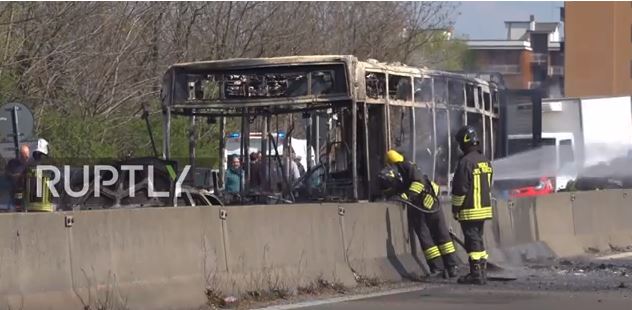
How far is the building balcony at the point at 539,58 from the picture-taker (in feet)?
333

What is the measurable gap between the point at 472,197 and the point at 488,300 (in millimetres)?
1905

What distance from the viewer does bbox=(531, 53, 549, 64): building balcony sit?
333ft

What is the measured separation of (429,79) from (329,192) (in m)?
2.72

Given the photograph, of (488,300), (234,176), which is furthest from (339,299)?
(234,176)

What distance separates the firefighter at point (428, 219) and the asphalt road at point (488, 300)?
109cm

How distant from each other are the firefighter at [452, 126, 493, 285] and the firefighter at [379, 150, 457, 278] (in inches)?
15.1

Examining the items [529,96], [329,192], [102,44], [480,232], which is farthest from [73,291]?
[102,44]

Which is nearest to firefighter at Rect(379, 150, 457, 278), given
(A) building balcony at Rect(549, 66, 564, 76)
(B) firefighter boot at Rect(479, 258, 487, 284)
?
(B) firefighter boot at Rect(479, 258, 487, 284)

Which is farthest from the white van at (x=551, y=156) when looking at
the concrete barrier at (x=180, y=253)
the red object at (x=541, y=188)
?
the concrete barrier at (x=180, y=253)

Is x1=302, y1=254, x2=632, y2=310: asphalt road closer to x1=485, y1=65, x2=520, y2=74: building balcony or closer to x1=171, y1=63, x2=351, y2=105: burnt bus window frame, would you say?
x1=171, y1=63, x2=351, y2=105: burnt bus window frame

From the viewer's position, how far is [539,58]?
102 m

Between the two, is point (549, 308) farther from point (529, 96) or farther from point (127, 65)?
point (127, 65)

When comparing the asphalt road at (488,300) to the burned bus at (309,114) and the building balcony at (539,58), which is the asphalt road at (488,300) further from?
the building balcony at (539,58)

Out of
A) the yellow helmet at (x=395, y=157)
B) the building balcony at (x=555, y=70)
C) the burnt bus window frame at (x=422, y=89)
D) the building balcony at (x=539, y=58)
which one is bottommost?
the yellow helmet at (x=395, y=157)
